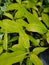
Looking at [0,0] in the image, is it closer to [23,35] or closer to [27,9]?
[27,9]

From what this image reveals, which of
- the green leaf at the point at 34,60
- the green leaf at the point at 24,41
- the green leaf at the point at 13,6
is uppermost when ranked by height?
the green leaf at the point at 13,6

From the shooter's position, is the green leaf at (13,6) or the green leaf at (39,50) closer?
the green leaf at (39,50)

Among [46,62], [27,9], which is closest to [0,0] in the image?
[27,9]

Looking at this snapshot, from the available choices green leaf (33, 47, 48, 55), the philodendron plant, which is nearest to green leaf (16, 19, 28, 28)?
the philodendron plant

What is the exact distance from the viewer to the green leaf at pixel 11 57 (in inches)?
29.3

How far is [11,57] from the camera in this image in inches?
29.8

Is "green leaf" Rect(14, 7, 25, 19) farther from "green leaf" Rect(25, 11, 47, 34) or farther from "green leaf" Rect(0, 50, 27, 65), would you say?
"green leaf" Rect(0, 50, 27, 65)

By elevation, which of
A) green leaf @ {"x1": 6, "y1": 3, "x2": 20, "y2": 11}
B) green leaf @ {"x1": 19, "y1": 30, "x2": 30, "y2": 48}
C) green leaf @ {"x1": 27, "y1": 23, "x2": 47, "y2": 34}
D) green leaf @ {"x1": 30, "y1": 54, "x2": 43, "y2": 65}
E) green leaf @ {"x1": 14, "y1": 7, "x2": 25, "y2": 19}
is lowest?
green leaf @ {"x1": 30, "y1": 54, "x2": 43, "y2": 65}

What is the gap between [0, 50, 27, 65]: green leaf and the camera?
743 millimetres

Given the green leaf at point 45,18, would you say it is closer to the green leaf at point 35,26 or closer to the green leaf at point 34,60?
the green leaf at point 35,26

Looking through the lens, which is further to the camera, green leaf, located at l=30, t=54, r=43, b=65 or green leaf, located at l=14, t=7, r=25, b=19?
green leaf, located at l=14, t=7, r=25, b=19

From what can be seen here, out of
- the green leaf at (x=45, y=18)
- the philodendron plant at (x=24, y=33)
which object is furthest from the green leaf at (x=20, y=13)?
the green leaf at (x=45, y=18)

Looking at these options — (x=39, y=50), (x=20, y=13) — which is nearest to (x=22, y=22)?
(x=20, y=13)

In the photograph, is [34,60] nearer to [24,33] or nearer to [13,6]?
[24,33]
